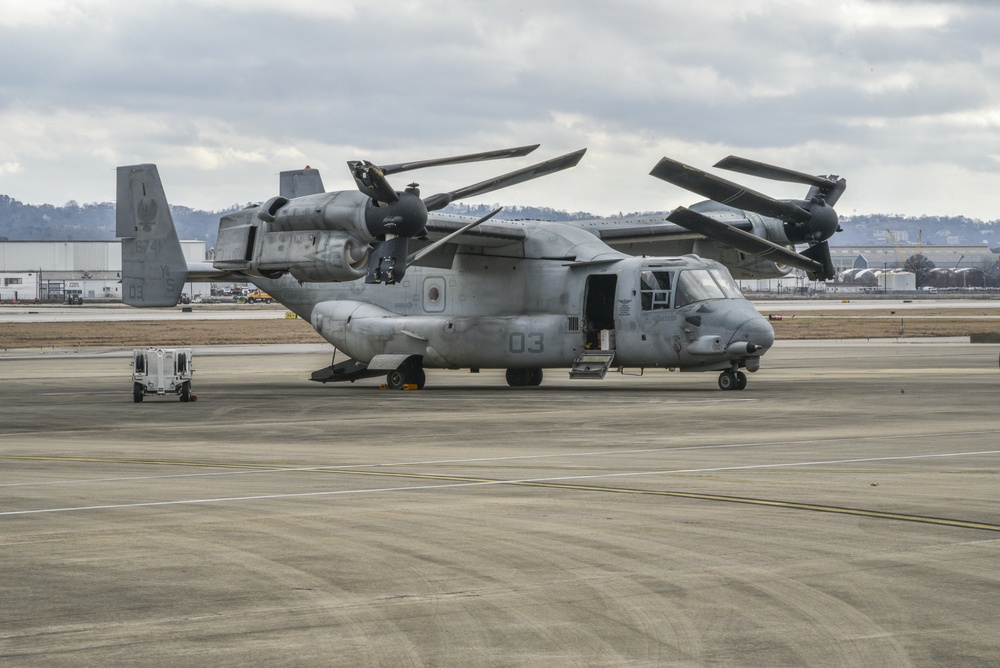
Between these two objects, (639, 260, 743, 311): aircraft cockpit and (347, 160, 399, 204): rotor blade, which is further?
(639, 260, 743, 311): aircraft cockpit

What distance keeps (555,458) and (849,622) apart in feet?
31.5

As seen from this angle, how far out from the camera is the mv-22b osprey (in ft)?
98.2

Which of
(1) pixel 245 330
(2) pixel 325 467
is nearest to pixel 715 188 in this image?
(2) pixel 325 467

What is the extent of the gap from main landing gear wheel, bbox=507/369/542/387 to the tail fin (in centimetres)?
924

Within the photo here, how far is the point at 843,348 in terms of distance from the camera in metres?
56.5

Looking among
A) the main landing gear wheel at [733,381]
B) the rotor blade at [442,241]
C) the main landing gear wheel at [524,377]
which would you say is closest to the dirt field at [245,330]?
the main landing gear wheel at [524,377]

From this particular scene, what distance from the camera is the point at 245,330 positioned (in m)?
89.6

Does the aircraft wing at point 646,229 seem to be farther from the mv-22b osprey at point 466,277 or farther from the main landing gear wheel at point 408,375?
the main landing gear wheel at point 408,375

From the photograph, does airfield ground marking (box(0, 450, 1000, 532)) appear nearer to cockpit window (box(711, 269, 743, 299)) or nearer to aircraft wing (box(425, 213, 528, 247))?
cockpit window (box(711, 269, 743, 299))

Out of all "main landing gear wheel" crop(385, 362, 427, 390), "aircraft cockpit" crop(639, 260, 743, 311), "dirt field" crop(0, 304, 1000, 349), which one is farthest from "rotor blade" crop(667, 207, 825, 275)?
"dirt field" crop(0, 304, 1000, 349)

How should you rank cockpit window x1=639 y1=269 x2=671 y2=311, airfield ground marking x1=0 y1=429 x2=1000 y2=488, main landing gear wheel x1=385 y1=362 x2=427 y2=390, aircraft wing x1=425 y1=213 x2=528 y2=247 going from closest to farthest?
airfield ground marking x1=0 y1=429 x2=1000 y2=488
cockpit window x1=639 y1=269 x2=671 y2=311
aircraft wing x1=425 y1=213 x2=528 y2=247
main landing gear wheel x1=385 y1=362 x2=427 y2=390

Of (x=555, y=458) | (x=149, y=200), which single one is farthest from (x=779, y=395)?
(x=149, y=200)

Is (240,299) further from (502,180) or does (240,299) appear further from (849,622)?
(849,622)

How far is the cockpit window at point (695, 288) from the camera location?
102 feet
